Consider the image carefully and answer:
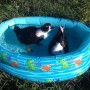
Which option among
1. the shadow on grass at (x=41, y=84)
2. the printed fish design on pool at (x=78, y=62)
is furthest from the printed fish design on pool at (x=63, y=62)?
the shadow on grass at (x=41, y=84)

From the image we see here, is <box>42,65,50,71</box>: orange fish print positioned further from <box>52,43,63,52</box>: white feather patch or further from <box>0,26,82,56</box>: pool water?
<box>0,26,82,56</box>: pool water

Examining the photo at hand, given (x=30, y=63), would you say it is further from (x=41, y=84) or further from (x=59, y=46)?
(x=59, y=46)

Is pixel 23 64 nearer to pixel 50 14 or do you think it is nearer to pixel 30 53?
pixel 30 53

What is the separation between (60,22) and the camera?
5.50 metres

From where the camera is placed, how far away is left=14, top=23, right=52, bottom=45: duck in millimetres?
5070

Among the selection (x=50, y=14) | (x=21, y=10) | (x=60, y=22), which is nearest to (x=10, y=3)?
(x=21, y=10)

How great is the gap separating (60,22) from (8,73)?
146 cm

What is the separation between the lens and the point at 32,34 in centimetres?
505

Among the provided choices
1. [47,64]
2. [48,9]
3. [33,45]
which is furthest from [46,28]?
[48,9]

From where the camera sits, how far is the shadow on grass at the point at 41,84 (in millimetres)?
4414

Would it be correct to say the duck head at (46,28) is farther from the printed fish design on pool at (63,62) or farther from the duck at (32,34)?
the printed fish design on pool at (63,62)

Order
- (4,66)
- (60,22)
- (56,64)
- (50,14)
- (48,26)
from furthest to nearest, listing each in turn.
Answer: (50,14), (60,22), (48,26), (4,66), (56,64)

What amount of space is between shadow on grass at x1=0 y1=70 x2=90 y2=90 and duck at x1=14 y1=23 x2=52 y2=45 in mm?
746

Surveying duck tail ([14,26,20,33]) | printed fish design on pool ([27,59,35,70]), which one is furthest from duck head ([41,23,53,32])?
printed fish design on pool ([27,59,35,70])
